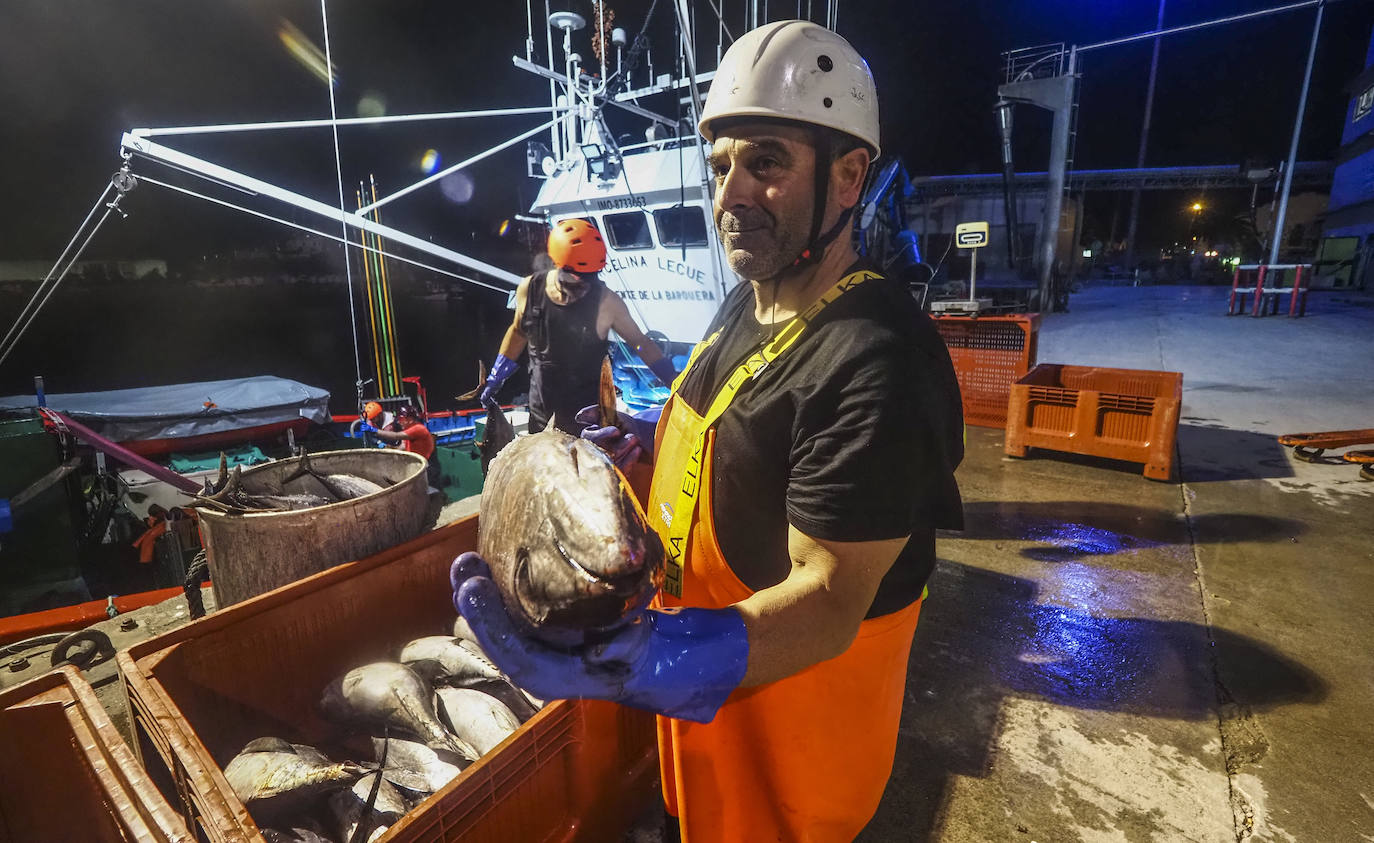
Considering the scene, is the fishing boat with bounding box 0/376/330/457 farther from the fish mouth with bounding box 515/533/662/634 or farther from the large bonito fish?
the fish mouth with bounding box 515/533/662/634

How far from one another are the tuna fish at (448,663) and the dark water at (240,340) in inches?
967

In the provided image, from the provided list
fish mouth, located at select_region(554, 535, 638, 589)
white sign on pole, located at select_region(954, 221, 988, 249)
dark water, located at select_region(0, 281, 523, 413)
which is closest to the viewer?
fish mouth, located at select_region(554, 535, 638, 589)

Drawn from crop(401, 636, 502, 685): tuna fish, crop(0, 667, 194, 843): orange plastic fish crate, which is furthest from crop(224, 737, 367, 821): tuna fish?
crop(401, 636, 502, 685): tuna fish

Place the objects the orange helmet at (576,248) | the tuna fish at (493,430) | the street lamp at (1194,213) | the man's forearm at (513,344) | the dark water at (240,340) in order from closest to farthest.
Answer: the orange helmet at (576,248)
the man's forearm at (513,344)
the tuna fish at (493,430)
the dark water at (240,340)
the street lamp at (1194,213)

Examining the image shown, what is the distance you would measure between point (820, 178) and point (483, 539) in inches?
45.3

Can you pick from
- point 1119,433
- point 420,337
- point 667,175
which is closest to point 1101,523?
point 1119,433

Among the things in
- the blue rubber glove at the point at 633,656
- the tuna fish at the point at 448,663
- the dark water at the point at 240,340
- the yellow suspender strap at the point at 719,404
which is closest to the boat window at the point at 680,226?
the tuna fish at the point at 448,663

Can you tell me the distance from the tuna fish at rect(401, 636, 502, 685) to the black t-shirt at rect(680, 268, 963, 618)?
138cm

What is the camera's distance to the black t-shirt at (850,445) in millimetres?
1085

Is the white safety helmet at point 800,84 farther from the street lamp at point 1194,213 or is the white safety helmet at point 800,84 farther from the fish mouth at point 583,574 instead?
the street lamp at point 1194,213

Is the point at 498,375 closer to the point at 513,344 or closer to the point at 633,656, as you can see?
the point at 513,344

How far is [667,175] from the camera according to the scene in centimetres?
1204

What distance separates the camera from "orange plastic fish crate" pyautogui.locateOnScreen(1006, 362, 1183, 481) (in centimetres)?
542

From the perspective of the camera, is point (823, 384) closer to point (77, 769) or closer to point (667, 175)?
point (77, 769)
